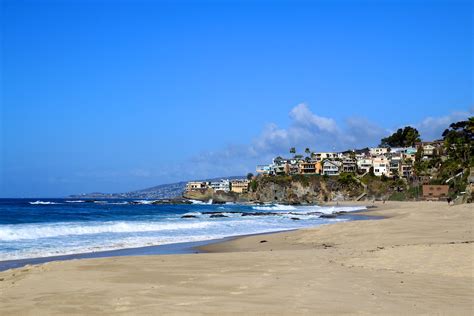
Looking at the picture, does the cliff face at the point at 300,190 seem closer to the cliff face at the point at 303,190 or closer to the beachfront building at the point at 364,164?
the cliff face at the point at 303,190

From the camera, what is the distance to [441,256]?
51.4ft

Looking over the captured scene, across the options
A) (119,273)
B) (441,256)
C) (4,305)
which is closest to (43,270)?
(119,273)

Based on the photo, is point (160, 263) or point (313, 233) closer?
point (160, 263)

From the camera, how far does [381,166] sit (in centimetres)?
15812

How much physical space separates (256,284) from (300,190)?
151 metres

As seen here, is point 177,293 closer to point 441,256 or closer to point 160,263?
point 160,263

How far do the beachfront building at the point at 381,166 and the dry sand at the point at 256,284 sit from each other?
470ft

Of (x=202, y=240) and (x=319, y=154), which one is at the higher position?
(x=319, y=154)

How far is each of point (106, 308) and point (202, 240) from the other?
812 inches

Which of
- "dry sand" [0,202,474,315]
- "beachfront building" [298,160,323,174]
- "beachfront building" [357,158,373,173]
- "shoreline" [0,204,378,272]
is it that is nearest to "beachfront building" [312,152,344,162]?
"beachfront building" [298,160,323,174]

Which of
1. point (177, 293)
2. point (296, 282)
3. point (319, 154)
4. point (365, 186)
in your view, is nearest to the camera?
point (177, 293)

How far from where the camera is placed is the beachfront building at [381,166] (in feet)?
512

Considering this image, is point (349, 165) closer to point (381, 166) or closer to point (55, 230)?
point (381, 166)

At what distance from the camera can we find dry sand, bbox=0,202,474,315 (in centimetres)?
941
